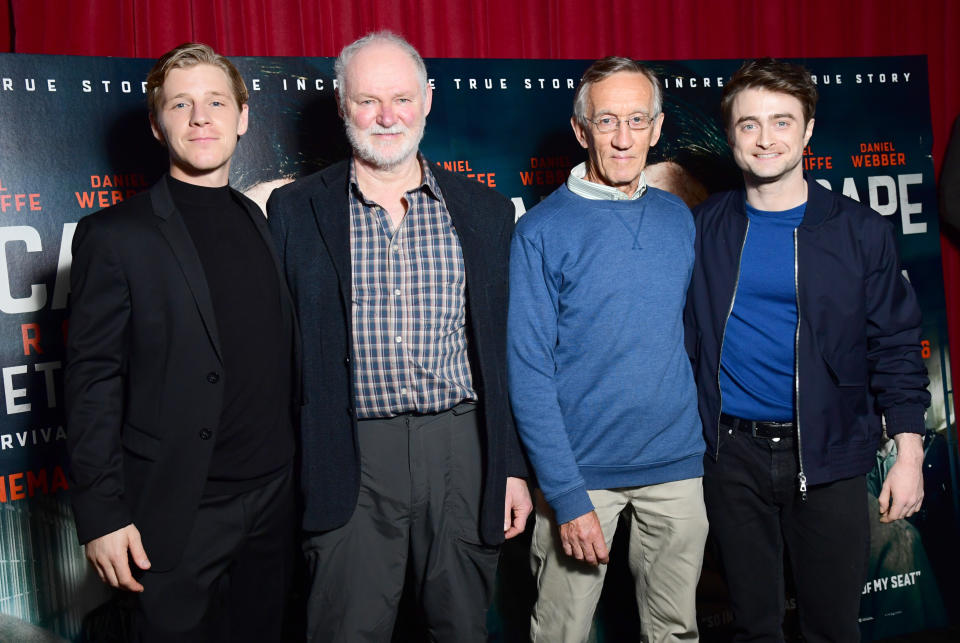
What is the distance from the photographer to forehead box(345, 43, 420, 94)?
6.14 feet

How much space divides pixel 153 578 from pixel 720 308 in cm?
139

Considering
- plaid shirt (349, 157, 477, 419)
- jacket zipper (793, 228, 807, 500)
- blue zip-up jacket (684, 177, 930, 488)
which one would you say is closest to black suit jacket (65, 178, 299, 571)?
plaid shirt (349, 157, 477, 419)

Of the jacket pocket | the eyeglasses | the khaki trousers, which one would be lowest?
the khaki trousers

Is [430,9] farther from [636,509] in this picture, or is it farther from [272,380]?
[636,509]

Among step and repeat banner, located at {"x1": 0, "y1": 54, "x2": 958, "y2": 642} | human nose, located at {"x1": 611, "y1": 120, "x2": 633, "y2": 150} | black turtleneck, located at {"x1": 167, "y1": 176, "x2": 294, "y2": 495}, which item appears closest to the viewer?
black turtleneck, located at {"x1": 167, "y1": 176, "x2": 294, "y2": 495}

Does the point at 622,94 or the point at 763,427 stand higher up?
the point at 622,94

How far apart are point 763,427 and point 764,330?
0.76ft

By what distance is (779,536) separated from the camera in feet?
6.77

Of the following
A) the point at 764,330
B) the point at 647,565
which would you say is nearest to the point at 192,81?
the point at 764,330

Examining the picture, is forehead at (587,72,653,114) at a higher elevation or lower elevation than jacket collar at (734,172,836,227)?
higher

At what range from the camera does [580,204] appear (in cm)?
194

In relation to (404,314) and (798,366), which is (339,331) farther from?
(798,366)

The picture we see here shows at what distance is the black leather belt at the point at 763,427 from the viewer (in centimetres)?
198

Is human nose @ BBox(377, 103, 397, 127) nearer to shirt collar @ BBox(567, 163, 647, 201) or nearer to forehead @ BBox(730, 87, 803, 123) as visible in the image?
shirt collar @ BBox(567, 163, 647, 201)
